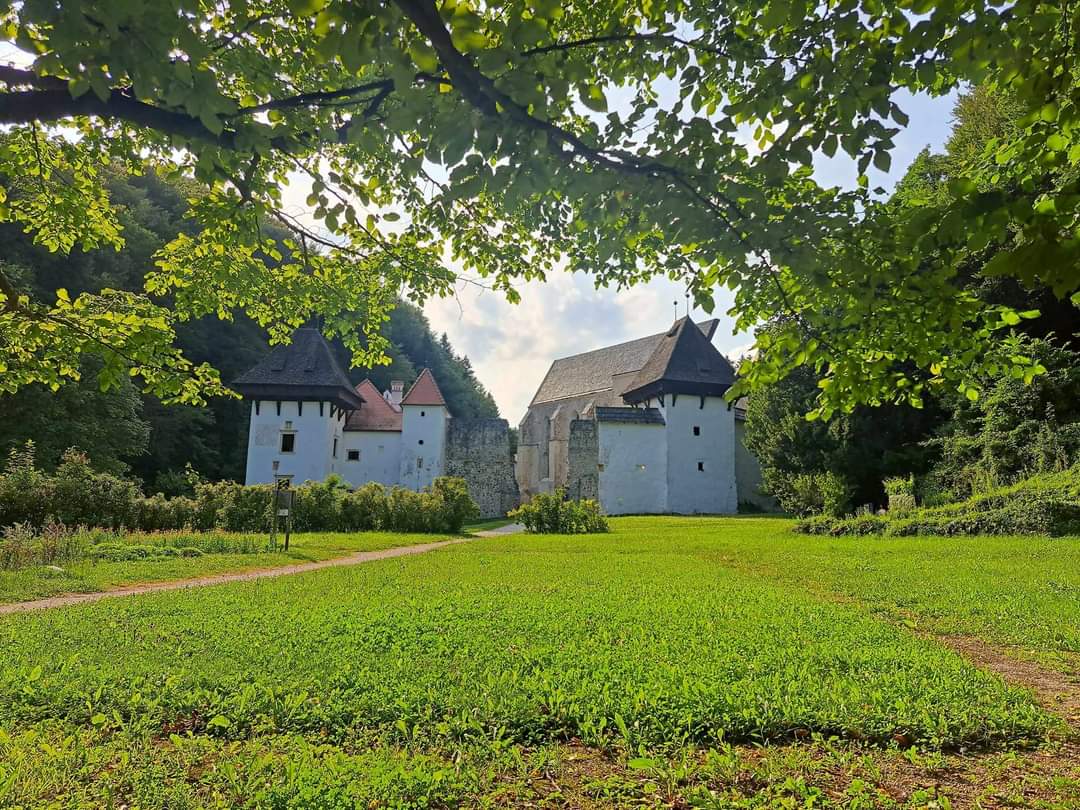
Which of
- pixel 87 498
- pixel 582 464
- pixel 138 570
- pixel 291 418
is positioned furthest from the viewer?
pixel 582 464

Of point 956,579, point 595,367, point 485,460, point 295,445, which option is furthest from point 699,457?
point 956,579

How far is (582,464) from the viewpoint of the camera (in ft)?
101

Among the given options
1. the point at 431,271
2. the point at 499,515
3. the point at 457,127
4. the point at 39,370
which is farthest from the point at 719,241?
the point at 499,515

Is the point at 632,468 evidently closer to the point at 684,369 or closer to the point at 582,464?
the point at 582,464

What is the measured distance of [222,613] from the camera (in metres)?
5.68

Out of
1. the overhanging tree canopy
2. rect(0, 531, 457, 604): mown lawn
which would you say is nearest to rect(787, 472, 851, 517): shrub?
rect(0, 531, 457, 604): mown lawn

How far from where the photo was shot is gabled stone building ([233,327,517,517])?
97.1ft

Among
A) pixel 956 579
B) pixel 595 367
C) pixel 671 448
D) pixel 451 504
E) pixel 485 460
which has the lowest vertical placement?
pixel 956 579

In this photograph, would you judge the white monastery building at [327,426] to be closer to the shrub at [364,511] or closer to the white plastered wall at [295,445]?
the white plastered wall at [295,445]

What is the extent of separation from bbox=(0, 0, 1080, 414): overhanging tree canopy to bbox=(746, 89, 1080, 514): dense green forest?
38.8 feet

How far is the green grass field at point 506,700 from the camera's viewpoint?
2.49 meters

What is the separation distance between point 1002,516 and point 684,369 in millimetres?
19835

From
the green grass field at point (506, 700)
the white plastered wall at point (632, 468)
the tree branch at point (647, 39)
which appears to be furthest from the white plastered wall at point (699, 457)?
the tree branch at point (647, 39)

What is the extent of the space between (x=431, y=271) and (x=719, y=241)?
330 centimetres
